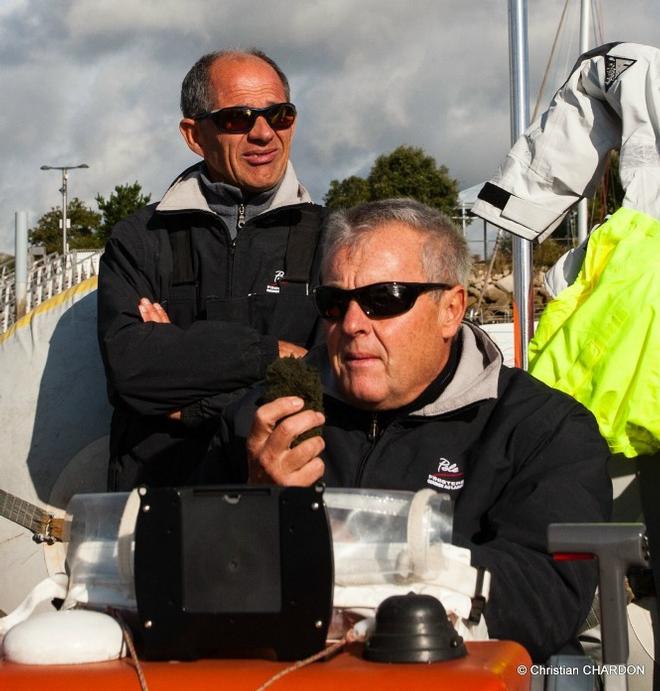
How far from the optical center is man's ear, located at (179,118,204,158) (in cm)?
400

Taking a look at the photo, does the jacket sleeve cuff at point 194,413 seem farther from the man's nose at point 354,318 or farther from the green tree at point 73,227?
the green tree at point 73,227

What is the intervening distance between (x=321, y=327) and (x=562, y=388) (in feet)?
2.80

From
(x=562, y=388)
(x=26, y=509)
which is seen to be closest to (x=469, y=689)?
(x=562, y=388)

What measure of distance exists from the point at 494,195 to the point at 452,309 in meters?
1.17

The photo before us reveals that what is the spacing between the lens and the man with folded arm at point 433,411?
254 centimetres

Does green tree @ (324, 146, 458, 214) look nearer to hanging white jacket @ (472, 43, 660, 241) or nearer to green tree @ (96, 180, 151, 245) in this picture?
green tree @ (96, 180, 151, 245)

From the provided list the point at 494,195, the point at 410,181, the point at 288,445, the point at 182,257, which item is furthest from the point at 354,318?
the point at 410,181

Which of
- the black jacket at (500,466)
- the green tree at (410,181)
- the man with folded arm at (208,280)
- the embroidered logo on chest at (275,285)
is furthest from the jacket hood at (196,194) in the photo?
the green tree at (410,181)

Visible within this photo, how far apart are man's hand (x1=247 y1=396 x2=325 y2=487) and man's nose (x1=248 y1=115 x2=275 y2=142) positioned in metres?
1.69

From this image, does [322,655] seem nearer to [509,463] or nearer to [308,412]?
[308,412]

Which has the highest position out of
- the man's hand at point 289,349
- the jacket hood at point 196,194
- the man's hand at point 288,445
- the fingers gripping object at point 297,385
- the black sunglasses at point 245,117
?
the black sunglasses at point 245,117

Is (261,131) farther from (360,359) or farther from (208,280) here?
(360,359)

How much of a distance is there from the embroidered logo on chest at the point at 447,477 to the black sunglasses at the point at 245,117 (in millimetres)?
1580

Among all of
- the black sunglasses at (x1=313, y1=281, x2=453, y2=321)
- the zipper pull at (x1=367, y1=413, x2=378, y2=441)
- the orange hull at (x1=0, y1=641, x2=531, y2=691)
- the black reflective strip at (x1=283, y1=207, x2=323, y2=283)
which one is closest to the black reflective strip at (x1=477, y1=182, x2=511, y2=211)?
the black reflective strip at (x1=283, y1=207, x2=323, y2=283)
